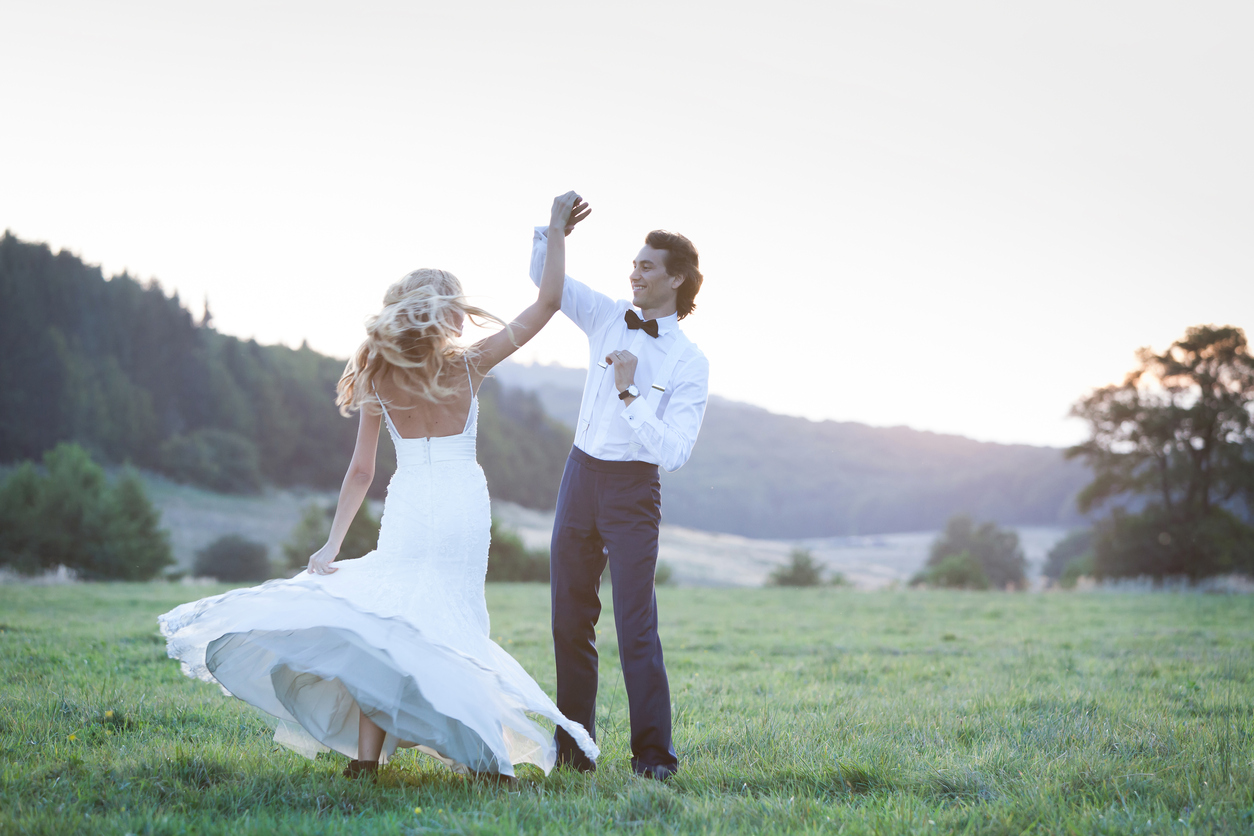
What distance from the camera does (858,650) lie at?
10.0 metres

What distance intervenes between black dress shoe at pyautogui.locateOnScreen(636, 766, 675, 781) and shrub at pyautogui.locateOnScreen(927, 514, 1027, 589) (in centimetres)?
4638

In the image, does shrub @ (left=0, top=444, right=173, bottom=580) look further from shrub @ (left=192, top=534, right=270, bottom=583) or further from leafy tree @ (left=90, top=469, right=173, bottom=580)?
shrub @ (left=192, top=534, right=270, bottom=583)

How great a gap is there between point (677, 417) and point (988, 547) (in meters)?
49.2

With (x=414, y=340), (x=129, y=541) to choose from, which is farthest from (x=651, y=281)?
(x=129, y=541)

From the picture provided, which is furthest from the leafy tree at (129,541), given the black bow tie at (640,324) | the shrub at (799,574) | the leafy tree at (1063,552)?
the leafy tree at (1063,552)

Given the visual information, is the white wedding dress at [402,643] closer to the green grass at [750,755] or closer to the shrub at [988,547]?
the green grass at [750,755]

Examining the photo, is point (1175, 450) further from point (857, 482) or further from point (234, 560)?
point (857, 482)

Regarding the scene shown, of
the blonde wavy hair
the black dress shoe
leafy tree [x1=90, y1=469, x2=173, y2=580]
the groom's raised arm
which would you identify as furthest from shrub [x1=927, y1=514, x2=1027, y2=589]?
the blonde wavy hair

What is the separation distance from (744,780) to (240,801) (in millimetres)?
2248

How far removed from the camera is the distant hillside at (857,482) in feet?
262

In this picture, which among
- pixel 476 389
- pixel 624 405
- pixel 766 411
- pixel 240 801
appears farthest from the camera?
pixel 766 411

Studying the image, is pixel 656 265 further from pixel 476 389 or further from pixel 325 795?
pixel 325 795

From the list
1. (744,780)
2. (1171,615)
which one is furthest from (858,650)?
(1171,615)

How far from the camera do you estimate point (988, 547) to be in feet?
158
